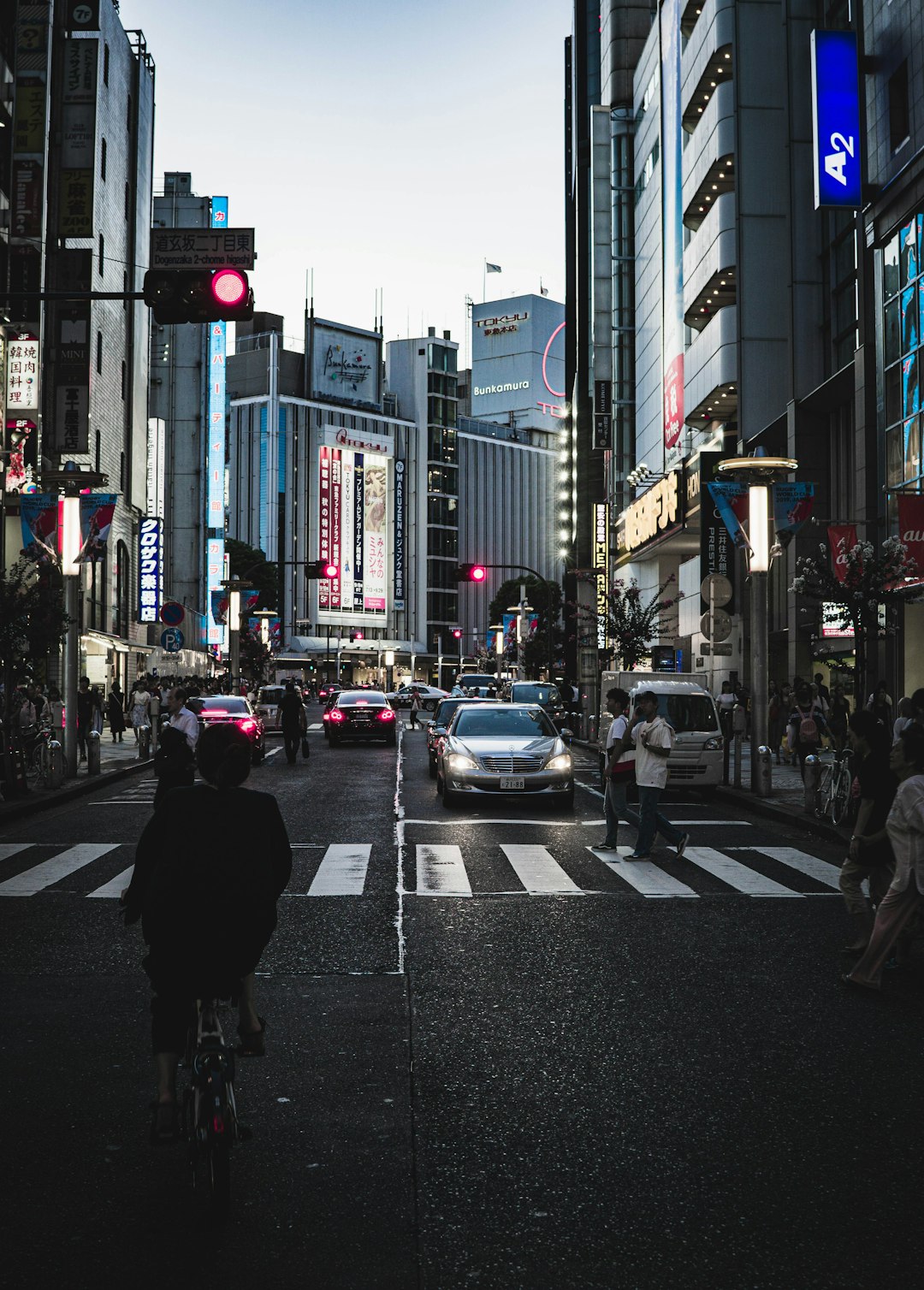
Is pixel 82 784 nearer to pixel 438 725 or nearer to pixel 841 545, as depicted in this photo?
pixel 438 725

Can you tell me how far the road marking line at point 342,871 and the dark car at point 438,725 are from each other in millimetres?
9733

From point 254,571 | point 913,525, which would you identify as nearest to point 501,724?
point 913,525

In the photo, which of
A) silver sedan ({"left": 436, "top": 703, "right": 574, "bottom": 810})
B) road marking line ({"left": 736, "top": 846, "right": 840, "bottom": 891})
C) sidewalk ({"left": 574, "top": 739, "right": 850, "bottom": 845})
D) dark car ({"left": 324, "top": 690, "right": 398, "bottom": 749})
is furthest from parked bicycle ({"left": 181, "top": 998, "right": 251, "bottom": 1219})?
dark car ({"left": 324, "top": 690, "right": 398, "bottom": 749})

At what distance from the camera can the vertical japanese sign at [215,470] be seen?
92.2 m

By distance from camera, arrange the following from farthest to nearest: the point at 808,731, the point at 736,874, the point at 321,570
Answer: the point at 321,570 < the point at 808,731 < the point at 736,874

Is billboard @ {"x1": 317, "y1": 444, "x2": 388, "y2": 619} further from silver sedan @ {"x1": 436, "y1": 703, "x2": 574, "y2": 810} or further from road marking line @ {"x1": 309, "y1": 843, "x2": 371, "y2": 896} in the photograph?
road marking line @ {"x1": 309, "y1": 843, "x2": 371, "y2": 896}

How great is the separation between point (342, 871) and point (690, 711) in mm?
11165

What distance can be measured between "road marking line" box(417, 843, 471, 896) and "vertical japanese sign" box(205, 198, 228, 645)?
77.7 metres

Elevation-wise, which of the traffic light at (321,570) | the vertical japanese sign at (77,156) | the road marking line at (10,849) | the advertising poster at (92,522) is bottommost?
the road marking line at (10,849)

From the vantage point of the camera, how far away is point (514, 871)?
13.6 meters

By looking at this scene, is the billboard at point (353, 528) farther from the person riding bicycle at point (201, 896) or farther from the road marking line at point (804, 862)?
the person riding bicycle at point (201, 896)

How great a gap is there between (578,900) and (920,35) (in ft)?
74.3

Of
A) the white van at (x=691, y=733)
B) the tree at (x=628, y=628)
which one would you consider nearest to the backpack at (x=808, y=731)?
the white van at (x=691, y=733)

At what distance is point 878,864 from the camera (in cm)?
873
